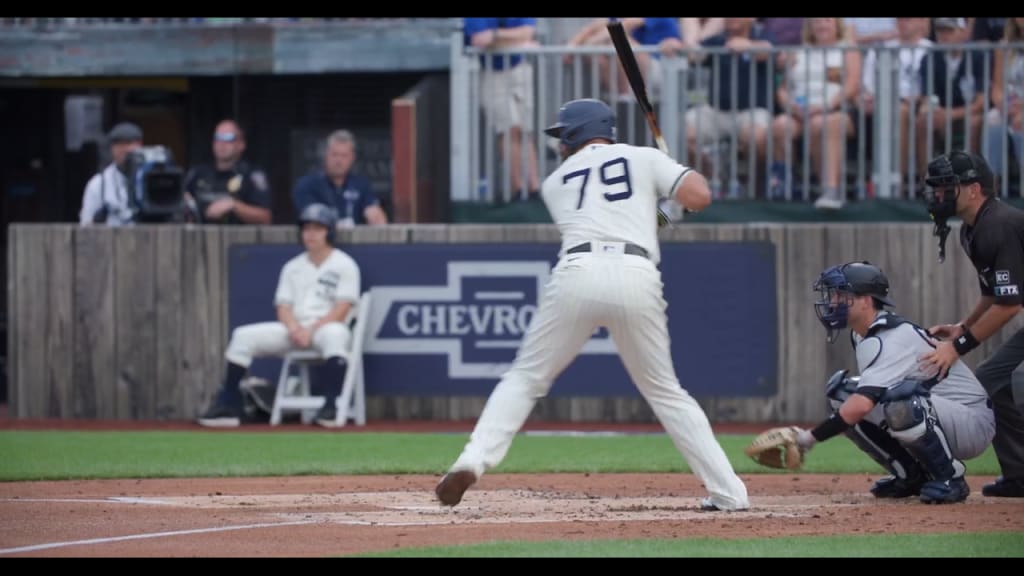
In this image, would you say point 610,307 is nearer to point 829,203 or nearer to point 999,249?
point 999,249

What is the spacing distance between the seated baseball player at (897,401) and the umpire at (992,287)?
18 cm

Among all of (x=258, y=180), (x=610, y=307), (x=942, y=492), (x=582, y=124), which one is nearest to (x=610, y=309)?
(x=610, y=307)

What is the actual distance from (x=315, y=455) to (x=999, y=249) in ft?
16.6

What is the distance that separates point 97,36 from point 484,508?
1109cm

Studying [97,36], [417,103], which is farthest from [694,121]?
[97,36]

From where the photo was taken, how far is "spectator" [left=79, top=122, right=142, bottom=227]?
1520 centimetres

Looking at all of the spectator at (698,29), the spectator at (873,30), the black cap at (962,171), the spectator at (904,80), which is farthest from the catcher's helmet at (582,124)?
the spectator at (873,30)

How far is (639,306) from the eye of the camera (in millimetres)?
7664

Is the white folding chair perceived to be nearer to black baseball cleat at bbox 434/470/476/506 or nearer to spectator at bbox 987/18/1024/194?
spectator at bbox 987/18/1024/194

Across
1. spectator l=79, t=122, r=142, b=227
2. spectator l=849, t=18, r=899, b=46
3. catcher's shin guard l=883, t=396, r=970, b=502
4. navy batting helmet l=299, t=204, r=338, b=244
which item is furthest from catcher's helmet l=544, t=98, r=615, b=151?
spectator l=79, t=122, r=142, b=227

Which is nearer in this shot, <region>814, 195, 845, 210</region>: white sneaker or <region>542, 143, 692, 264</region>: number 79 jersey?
<region>542, 143, 692, 264</region>: number 79 jersey

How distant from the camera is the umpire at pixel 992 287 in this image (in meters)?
8.42

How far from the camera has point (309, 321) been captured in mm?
14016

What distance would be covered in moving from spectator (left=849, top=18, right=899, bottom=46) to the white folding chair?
502 centimetres
